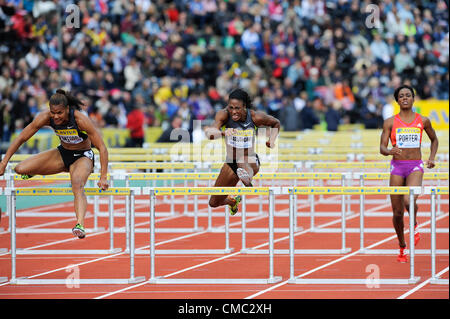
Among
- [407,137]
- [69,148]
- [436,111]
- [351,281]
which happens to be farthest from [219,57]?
[351,281]

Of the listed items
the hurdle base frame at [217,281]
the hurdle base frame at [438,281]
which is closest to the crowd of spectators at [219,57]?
the hurdle base frame at [217,281]

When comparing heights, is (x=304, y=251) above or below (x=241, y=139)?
below

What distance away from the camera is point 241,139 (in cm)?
1009

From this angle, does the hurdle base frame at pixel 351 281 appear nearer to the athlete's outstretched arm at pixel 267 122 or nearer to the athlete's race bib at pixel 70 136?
the athlete's outstretched arm at pixel 267 122

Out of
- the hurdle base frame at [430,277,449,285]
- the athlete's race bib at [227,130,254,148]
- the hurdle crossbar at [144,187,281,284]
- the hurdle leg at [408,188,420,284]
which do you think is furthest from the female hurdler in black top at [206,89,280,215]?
the hurdle base frame at [430,277,449,285]

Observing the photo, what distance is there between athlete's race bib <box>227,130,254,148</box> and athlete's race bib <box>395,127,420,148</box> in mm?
1624

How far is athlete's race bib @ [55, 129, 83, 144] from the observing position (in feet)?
30.2

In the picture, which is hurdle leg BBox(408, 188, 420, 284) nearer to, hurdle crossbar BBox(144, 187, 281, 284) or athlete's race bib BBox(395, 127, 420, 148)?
athlete's race bib BBox(395, 127, 420, 148)

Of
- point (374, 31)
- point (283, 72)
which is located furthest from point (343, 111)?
point (374, 31)

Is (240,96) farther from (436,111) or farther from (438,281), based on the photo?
(436,111)

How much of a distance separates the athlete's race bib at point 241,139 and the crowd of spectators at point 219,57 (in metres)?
10.7

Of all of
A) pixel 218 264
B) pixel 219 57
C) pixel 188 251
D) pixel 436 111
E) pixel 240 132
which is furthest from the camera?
pixel 219 57

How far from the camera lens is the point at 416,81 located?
2950cm

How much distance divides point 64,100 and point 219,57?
19629 mm
